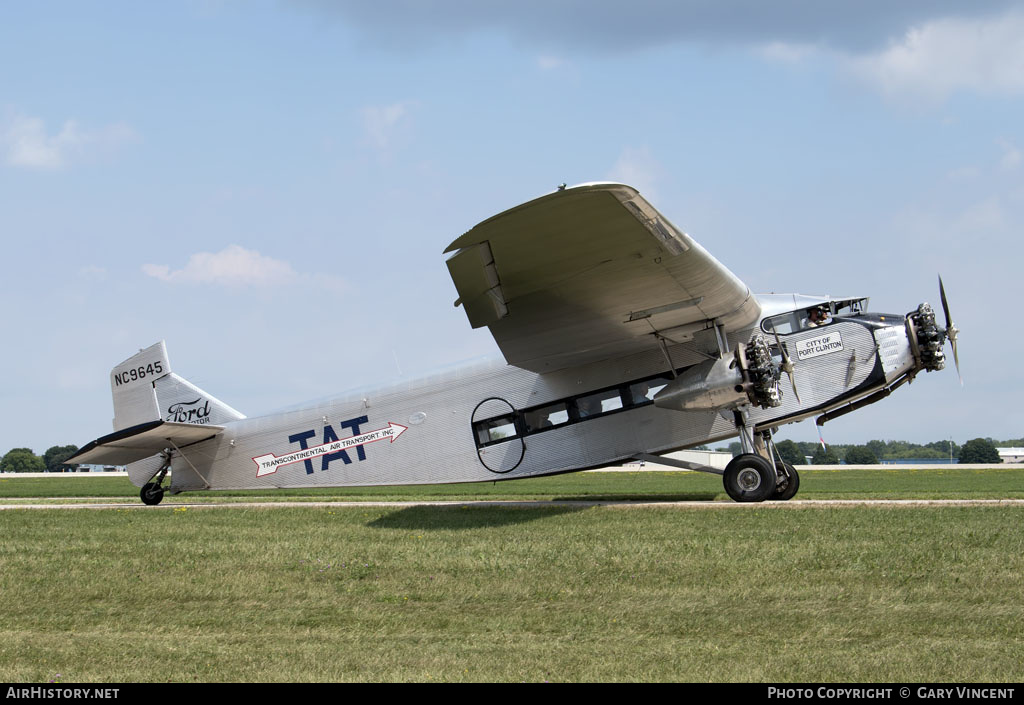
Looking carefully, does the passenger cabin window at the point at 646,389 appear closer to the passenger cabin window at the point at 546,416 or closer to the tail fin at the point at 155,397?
the passenger cabin window at the point at 546,416

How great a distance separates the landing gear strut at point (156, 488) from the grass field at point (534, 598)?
17.0 feet

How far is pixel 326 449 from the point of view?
1775cm

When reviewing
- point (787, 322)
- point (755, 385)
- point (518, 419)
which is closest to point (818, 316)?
point (787, 322)

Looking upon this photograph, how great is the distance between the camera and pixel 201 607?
925cm

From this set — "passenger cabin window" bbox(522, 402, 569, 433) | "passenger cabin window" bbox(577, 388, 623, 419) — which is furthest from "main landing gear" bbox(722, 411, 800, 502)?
"passenger cabin window" bbox(522, 402, 569, 433)

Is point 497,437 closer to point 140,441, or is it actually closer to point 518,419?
point 518,419

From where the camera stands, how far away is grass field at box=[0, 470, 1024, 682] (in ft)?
22.3

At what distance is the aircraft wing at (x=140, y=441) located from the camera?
17703mm

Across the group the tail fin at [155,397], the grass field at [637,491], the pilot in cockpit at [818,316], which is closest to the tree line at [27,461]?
the grass field at [637,491]

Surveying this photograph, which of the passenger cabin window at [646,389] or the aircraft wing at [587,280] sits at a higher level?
the aircraft wing at [587,280]

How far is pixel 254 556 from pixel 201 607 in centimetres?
228

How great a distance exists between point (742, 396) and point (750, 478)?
1.94 meters

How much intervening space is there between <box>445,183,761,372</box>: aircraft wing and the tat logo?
7.98m
